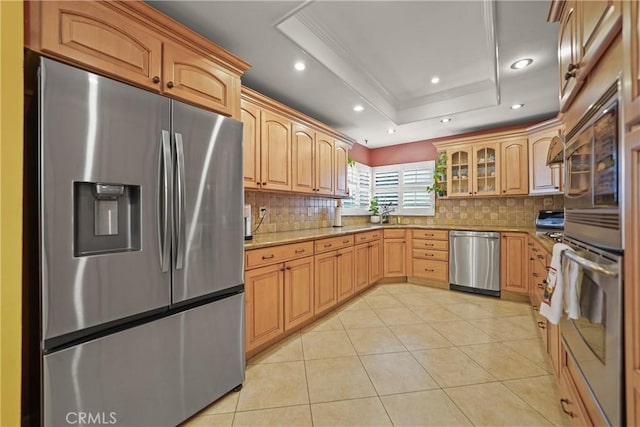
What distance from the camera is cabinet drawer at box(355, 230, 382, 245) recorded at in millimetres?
3574

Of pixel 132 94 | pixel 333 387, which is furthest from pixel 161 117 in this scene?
pixel 333 387

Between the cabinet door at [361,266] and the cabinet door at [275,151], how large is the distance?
1.37 meters

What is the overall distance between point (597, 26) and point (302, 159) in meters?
2.43

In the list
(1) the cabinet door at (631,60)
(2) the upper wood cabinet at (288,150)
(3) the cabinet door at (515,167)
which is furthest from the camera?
(3) the cabinet door at (515,167)

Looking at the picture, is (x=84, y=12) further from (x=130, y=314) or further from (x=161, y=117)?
(x=130, y=314)

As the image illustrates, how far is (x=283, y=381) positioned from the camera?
1.86 metres

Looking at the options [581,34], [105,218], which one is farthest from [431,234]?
[105,218]

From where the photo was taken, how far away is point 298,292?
2.52m

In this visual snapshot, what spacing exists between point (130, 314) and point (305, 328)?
68.8 inches

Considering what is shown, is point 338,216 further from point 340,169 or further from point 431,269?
point 431,269

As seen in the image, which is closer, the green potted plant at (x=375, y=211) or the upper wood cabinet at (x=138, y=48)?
the upper wood cabinet at (x=138, y=48)

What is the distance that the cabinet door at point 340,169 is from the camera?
3693 mm

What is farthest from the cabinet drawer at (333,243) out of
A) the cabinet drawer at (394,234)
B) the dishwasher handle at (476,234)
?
the dishwasher handle at (476,234)

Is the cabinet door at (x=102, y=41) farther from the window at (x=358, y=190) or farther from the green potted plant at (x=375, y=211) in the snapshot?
the green potted plant at (x=375, y=211)
